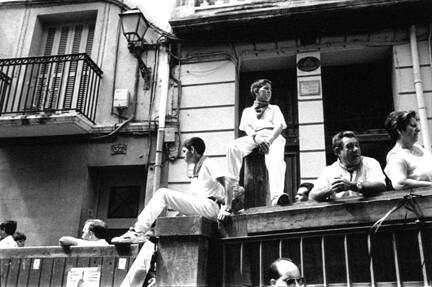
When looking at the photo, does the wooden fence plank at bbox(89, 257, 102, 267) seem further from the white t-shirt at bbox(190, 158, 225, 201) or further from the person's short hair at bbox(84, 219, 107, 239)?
the white t-shirt at bbox(190, 158, 225, 201)

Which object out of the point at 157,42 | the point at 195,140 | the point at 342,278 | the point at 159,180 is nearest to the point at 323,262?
the point at 342,278

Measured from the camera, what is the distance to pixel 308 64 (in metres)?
10.3

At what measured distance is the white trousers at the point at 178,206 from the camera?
17.5ft

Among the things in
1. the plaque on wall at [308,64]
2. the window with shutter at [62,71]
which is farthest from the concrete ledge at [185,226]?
the window with shutter at [62,71]

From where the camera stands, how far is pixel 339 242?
457cm

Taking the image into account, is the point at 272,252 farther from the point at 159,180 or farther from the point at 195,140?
the point at 159,180

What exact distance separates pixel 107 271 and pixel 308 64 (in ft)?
21.0

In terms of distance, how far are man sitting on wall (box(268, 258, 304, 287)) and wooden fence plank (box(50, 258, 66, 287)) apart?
3599 millimetres

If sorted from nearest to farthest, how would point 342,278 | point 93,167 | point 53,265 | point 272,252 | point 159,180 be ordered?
point 342,278 < point 272,252 < point 53,265 < point 159,180 < point 93,167

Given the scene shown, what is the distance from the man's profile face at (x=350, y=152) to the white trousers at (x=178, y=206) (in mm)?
1583

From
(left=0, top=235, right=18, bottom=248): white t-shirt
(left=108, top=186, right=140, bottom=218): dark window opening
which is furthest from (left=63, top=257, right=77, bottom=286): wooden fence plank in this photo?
(left=108, top=186, right=140, bottom=218): dark window opening

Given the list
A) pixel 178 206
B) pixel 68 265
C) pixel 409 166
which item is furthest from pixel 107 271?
pixel 409 166

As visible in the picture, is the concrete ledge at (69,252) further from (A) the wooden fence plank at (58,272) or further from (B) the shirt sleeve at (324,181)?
(B) the shirt sleeve at (324,181)

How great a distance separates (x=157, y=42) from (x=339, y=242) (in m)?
8.02
